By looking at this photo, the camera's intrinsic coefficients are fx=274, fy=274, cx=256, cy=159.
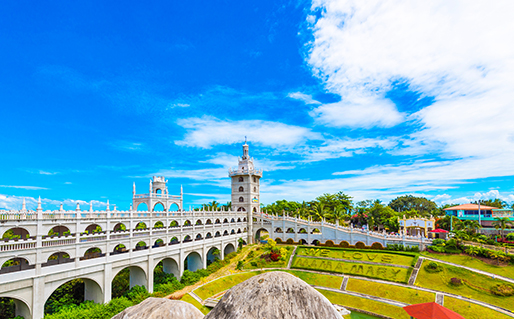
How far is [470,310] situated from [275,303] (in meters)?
28.5

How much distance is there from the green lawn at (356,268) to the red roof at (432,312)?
10.4 meters

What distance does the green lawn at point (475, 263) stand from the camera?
93.4ft

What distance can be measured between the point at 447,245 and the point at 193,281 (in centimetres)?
3259

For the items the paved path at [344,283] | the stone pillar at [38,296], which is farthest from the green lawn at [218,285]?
the stone pillar at [38,296]

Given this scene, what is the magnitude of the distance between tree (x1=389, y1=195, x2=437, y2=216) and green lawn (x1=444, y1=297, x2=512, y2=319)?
6692 cm

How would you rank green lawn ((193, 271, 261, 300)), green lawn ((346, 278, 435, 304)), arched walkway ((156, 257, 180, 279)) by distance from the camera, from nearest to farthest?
green lawn ((346, 278, 435, 304)), green lawn ((193, 271, 261, 300)), arched walkway ((156, 257, 180, 279))

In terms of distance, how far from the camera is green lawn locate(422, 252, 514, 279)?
28469 mm

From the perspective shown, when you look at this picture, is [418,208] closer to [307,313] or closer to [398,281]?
[398,281]

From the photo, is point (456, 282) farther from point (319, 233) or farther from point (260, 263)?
point (319, 233)

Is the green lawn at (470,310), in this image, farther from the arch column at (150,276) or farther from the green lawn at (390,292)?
the arch column at (150,276)

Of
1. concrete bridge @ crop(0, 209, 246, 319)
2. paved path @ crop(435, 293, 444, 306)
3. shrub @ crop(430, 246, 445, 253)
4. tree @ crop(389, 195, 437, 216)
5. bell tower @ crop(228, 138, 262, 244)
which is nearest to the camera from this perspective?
concrete bridge @ crop(0, 209, 246, 319)

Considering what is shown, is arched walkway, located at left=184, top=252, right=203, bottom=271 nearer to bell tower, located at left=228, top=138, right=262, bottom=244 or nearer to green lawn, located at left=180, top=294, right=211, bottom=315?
green lawn, located at left=180, top=294, right=211, bottom=315

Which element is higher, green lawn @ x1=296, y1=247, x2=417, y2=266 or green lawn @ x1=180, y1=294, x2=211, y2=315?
green lawn @ x1=296, y1=247, x2=417, y2=266

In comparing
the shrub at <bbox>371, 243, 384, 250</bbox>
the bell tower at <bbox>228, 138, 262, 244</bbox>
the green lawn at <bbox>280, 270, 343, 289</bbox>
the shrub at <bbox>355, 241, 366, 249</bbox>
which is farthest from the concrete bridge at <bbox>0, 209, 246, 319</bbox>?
the shrub at <bbox>371, 243, 384, 250</bbox>
